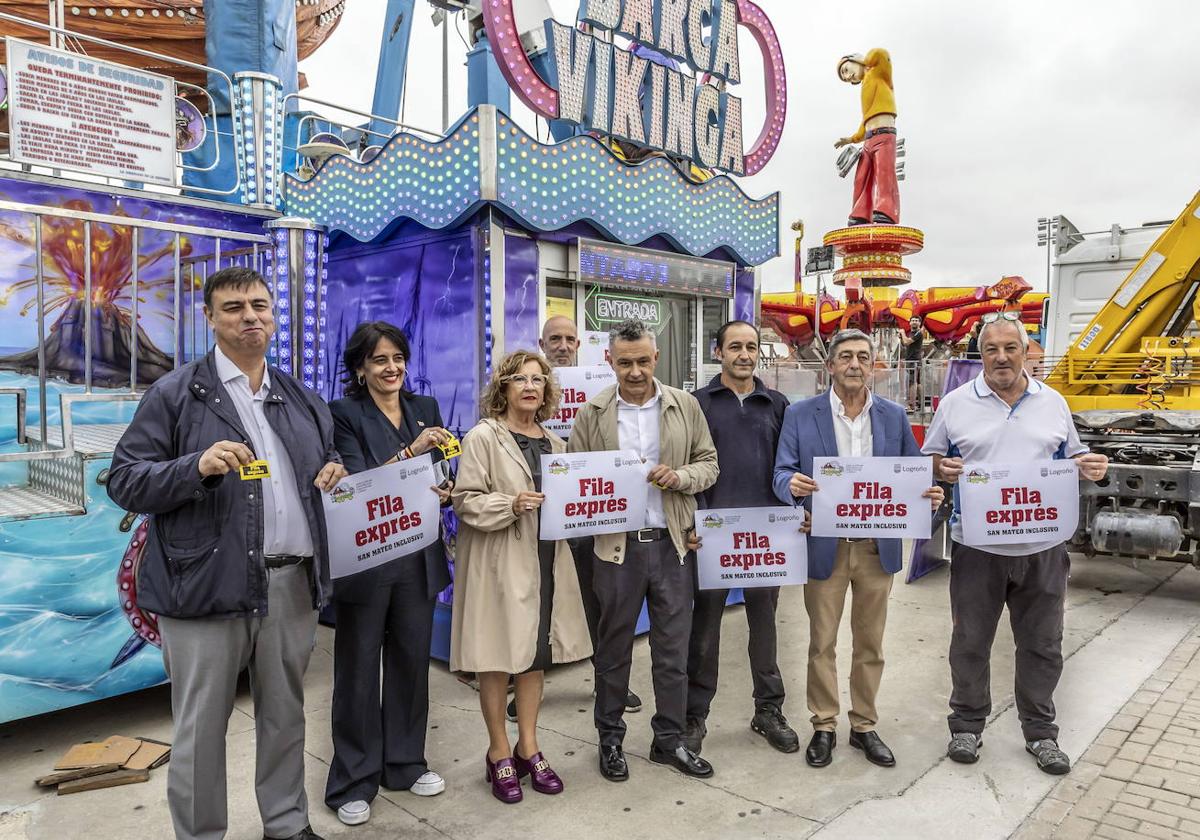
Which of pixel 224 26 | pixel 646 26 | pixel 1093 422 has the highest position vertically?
pixel 224 26

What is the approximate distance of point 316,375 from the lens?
4.78 metres

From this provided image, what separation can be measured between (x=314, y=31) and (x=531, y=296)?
682 inches

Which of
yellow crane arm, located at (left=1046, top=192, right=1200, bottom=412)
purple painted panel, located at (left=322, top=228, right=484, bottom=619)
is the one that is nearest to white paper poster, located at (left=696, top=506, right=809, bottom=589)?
purple painted panel, located at (left=322, top=228, right=484, bottom=619)

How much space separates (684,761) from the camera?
12.4ft

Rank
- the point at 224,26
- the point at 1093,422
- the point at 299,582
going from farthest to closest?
the point at 224,26 < the point at 1093,422 < the point at 299,582

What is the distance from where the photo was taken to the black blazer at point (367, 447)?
3.31 metres

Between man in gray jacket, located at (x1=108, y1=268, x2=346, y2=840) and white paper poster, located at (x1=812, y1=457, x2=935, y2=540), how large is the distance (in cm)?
209

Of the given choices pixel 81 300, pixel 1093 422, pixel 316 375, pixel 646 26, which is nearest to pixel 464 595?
pixel 316 375

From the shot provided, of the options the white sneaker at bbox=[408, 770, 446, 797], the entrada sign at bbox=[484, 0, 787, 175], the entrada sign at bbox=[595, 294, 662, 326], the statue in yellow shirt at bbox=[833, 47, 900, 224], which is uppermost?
the statue in yellow shirt at bbox=[833, 47, 900, 224]

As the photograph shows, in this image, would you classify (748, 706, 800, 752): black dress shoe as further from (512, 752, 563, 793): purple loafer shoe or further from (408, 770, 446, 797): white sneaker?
(408, 770, 446, 797): white sneaker

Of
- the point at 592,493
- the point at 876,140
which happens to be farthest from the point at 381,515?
the point at 876,140

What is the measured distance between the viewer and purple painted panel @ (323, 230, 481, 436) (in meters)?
5.08

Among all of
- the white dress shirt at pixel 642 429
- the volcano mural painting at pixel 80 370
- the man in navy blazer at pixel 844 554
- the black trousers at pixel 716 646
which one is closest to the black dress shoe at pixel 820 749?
the man in navy blazer at pixel 844 554

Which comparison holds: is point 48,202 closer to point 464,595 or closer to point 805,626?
point 464,595
